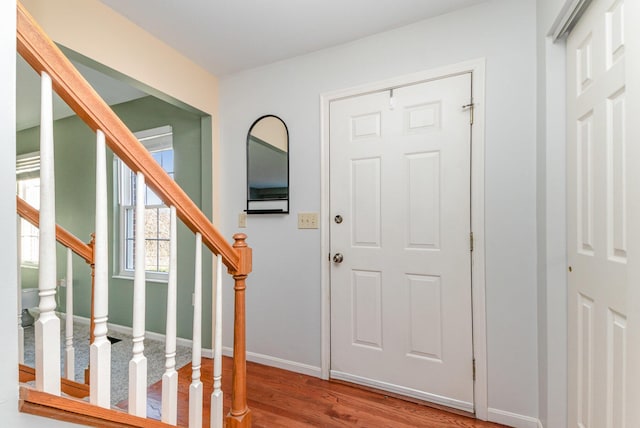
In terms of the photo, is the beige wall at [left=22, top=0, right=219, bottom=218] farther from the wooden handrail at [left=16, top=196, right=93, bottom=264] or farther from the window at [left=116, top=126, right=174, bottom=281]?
the wooden handrail at [left=16, top=196, right=93, bottom=264]

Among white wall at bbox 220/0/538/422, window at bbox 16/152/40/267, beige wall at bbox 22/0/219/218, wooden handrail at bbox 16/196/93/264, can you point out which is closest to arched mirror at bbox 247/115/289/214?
white wall at bbox 220/0/538/422

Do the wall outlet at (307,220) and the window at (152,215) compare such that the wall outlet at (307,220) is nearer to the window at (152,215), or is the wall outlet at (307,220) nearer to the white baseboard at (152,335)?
the white baseboard at (152,335)

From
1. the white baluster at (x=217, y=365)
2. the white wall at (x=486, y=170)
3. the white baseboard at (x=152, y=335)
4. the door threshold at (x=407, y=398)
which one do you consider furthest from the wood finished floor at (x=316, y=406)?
the white baluster at (x=217, y=365)

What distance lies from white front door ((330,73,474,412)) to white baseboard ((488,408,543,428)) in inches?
5.7

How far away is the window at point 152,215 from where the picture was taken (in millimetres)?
2895

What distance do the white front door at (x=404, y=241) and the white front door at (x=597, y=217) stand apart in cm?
50

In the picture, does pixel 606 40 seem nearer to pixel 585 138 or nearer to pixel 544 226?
pixel 585 138

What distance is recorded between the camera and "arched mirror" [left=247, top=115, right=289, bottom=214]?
226 cm

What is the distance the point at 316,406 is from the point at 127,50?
2564mm

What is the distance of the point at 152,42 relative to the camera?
199 centimetres

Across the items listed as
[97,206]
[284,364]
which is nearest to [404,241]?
[284,364]

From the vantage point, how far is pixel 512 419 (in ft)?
5.27

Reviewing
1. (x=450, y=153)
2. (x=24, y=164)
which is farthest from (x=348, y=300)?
(x=24, y=164)

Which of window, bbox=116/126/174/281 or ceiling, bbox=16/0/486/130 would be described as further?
window, bbox=116/126/174/281
